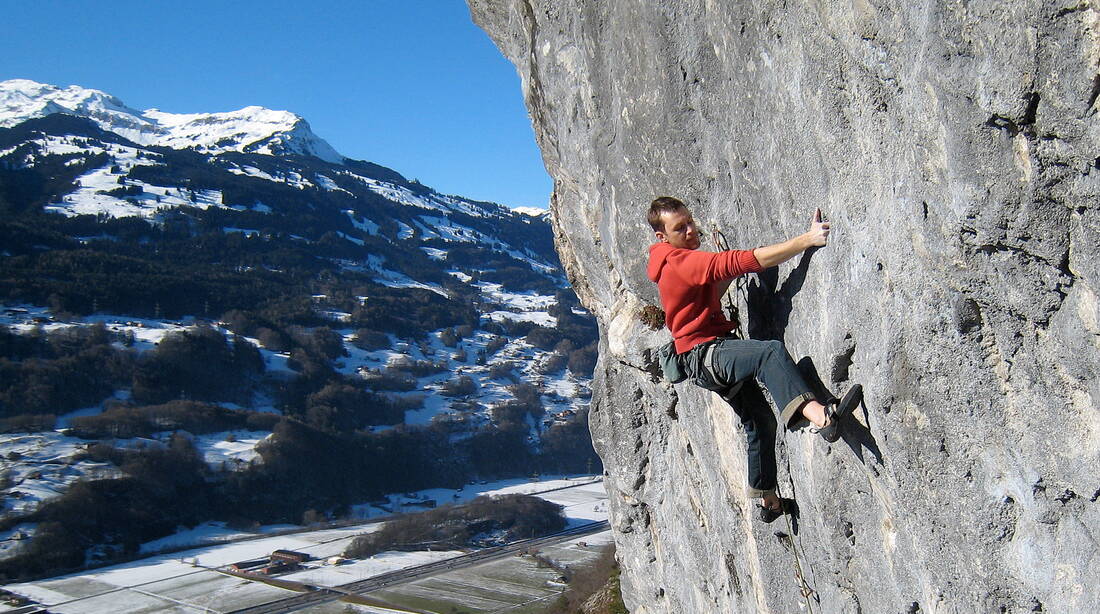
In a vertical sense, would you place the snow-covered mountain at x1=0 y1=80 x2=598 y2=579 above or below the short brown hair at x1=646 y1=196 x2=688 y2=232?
above

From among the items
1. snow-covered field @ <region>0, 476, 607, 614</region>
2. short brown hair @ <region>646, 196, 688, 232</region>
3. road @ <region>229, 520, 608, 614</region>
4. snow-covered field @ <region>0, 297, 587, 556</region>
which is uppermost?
snow-covered field @ <region>0, 297, 587, 556</region>

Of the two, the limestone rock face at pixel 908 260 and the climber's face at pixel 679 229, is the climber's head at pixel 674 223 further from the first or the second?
the limestone rock face at pixel 908 260

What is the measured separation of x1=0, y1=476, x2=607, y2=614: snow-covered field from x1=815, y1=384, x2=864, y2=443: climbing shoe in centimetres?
4332

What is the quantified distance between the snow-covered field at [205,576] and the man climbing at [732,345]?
42.0 metres

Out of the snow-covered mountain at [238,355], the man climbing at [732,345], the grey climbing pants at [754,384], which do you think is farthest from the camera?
the snow-covered mountain at [238,355]

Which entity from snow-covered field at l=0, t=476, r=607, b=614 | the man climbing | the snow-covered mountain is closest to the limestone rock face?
the man climbing

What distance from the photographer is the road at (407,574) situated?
4200 centimetres

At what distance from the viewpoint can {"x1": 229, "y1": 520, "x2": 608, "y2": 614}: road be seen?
4200cm

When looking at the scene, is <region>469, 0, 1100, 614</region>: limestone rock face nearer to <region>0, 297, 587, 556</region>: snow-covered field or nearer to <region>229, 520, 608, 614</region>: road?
<region>229, 520, 608, 614</region>: road

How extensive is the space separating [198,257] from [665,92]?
123m

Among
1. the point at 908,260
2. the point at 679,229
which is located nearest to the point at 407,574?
the point at 679,229

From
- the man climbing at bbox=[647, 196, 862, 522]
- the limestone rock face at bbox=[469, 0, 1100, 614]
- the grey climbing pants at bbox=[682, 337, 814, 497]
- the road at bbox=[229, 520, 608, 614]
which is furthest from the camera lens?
the road at bbox=[229, 520, 608, 614]

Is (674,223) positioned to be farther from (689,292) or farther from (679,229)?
(689,292)

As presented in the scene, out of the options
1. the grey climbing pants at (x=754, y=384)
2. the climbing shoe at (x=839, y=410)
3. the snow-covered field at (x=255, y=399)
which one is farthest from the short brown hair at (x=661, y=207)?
the snow-covered field at (x=255, y=399)
